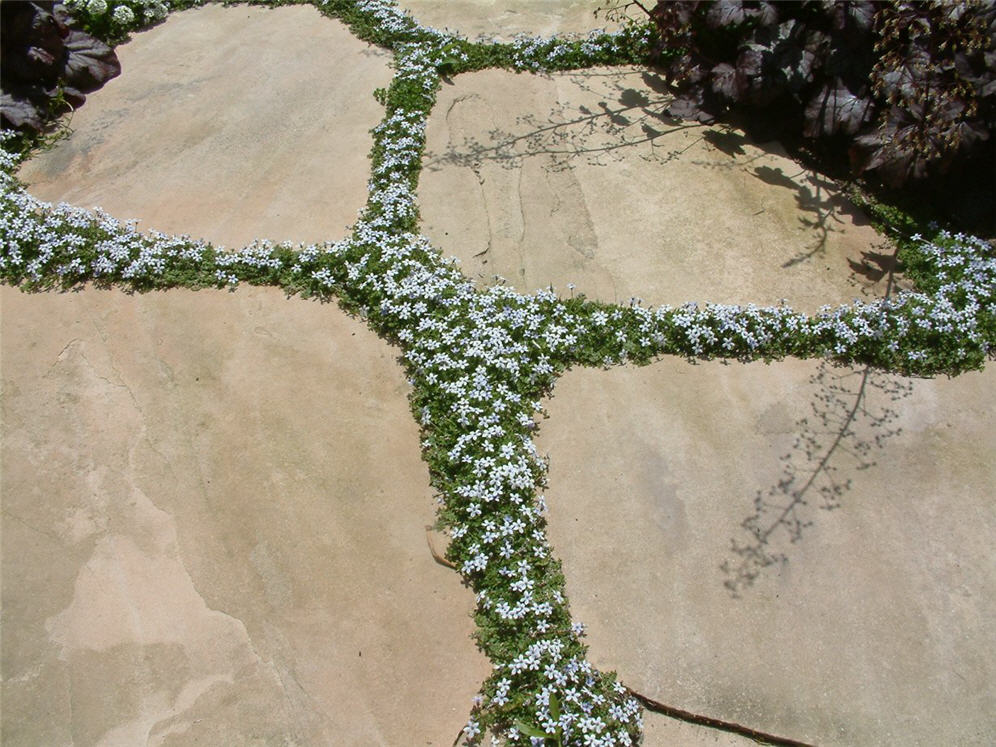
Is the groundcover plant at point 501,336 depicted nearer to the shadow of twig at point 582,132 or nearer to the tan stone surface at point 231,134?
the tan stone surface at point 231,134

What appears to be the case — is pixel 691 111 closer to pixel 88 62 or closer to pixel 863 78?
pixel 863 78

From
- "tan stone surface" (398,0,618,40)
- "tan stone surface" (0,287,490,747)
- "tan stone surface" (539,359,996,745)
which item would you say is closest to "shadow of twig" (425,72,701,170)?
"tan stone surface" (398,0,618,40)

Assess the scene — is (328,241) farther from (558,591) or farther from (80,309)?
(558,591)

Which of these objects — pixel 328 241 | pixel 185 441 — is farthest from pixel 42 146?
pixel 185 441

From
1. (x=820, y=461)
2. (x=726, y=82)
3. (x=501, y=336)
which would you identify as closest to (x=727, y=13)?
(x=726, y=82)

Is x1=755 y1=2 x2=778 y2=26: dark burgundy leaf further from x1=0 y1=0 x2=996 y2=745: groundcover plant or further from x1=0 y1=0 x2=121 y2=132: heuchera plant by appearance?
x1=0 y1=0 x2=121 y2=132: heuchera plant

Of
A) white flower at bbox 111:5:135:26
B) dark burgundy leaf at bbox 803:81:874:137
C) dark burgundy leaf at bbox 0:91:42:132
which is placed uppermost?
white flower at bbox 111:5:135:26
